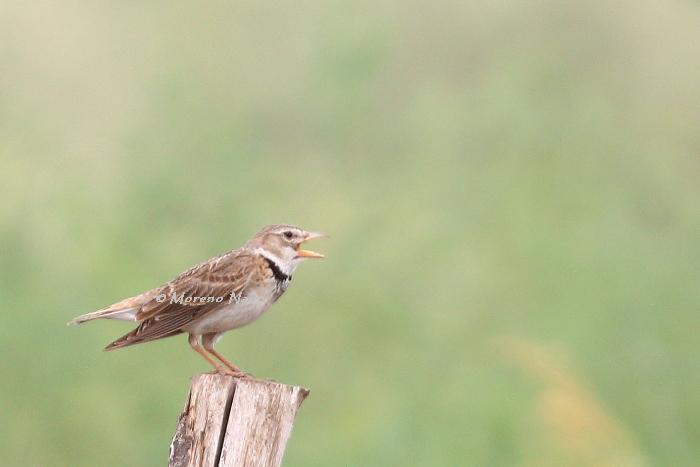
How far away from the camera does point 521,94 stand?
1786 centimetres

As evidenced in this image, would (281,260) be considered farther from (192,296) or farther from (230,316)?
(192,296)

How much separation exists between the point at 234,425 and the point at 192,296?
1884 mm

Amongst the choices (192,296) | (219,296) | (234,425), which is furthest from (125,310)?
(234,425)

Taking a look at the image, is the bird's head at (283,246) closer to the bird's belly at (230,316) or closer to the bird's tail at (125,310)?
the bird's belly at (230,316)

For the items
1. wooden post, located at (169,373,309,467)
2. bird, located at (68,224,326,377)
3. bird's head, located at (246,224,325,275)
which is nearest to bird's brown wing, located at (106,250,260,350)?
bird, located at (68,224,326,377)

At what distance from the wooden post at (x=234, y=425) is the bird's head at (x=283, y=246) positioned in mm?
1974

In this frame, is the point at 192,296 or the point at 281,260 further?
the point at 281,260

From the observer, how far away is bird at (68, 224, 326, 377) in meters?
7.98

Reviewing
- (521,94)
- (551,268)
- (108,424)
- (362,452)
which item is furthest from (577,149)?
(108,424)

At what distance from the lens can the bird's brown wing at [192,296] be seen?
26.1 feet

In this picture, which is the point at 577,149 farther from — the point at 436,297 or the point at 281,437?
the point at 281,437

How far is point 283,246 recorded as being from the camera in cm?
833

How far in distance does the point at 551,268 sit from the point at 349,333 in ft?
10.4

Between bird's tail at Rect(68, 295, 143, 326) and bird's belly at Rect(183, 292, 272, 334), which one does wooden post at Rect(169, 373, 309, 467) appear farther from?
bird's tail at Rect(68, 295, 143, 326)
